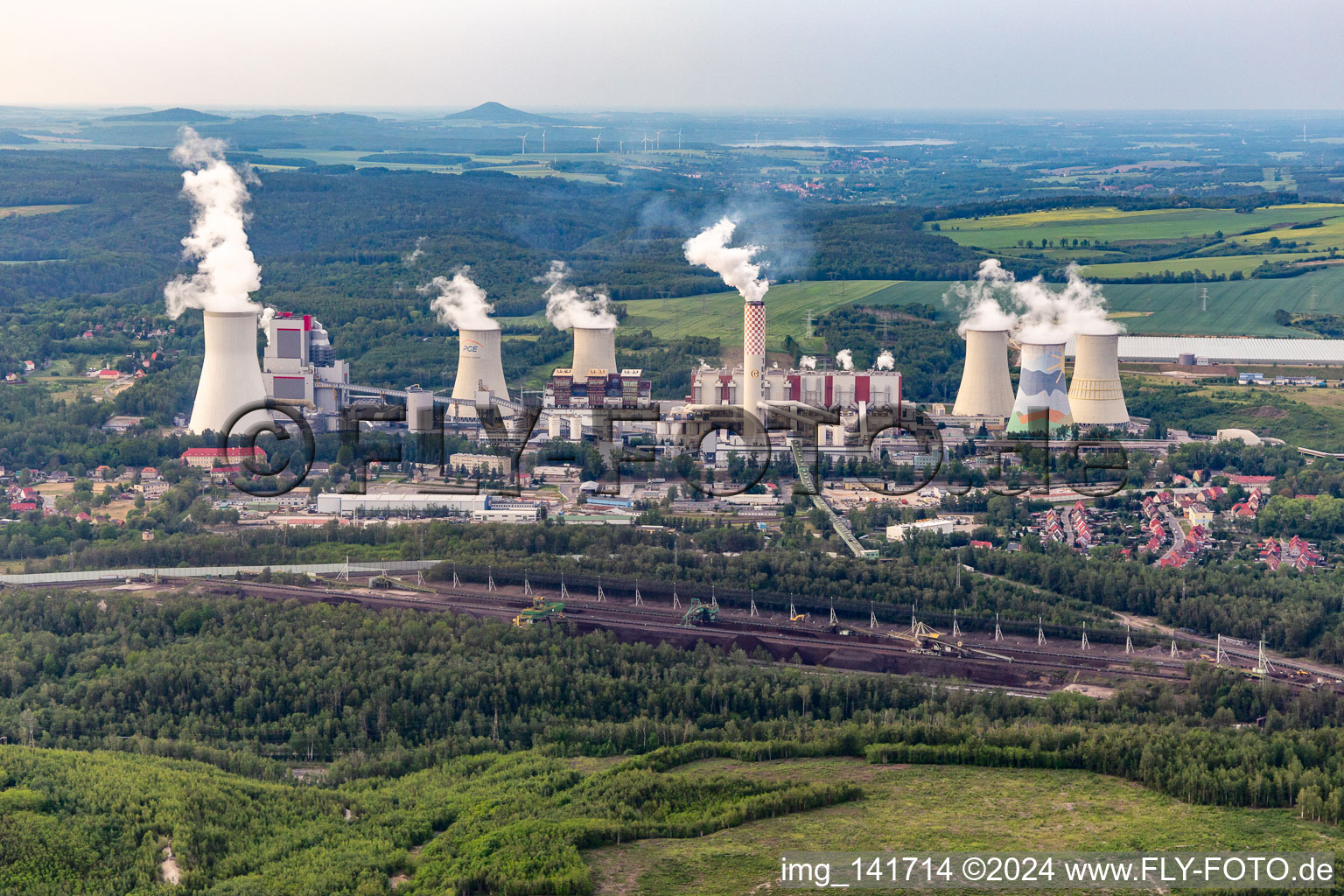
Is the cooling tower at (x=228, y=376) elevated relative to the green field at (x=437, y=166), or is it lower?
lower

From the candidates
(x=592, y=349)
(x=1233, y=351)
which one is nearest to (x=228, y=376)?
(x=592, y=349)

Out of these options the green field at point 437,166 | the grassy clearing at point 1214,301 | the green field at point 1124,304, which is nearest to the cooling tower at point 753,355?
the green field at point 1124,304

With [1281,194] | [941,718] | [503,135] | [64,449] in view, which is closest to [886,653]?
[941,718]

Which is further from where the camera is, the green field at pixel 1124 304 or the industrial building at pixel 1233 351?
the green field at pixel 1124 304

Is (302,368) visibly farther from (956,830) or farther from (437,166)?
(437,166)

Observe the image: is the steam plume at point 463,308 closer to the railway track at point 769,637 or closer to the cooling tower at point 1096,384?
the cooling tower at point 1096,384

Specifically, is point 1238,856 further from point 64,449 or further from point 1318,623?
point 64,449

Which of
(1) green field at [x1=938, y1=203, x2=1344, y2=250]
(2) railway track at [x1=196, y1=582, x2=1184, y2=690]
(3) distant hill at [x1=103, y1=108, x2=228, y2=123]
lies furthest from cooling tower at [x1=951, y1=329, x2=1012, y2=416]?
(3) distant hill at [x1=103, y1=108, x2=228, y2=123]
